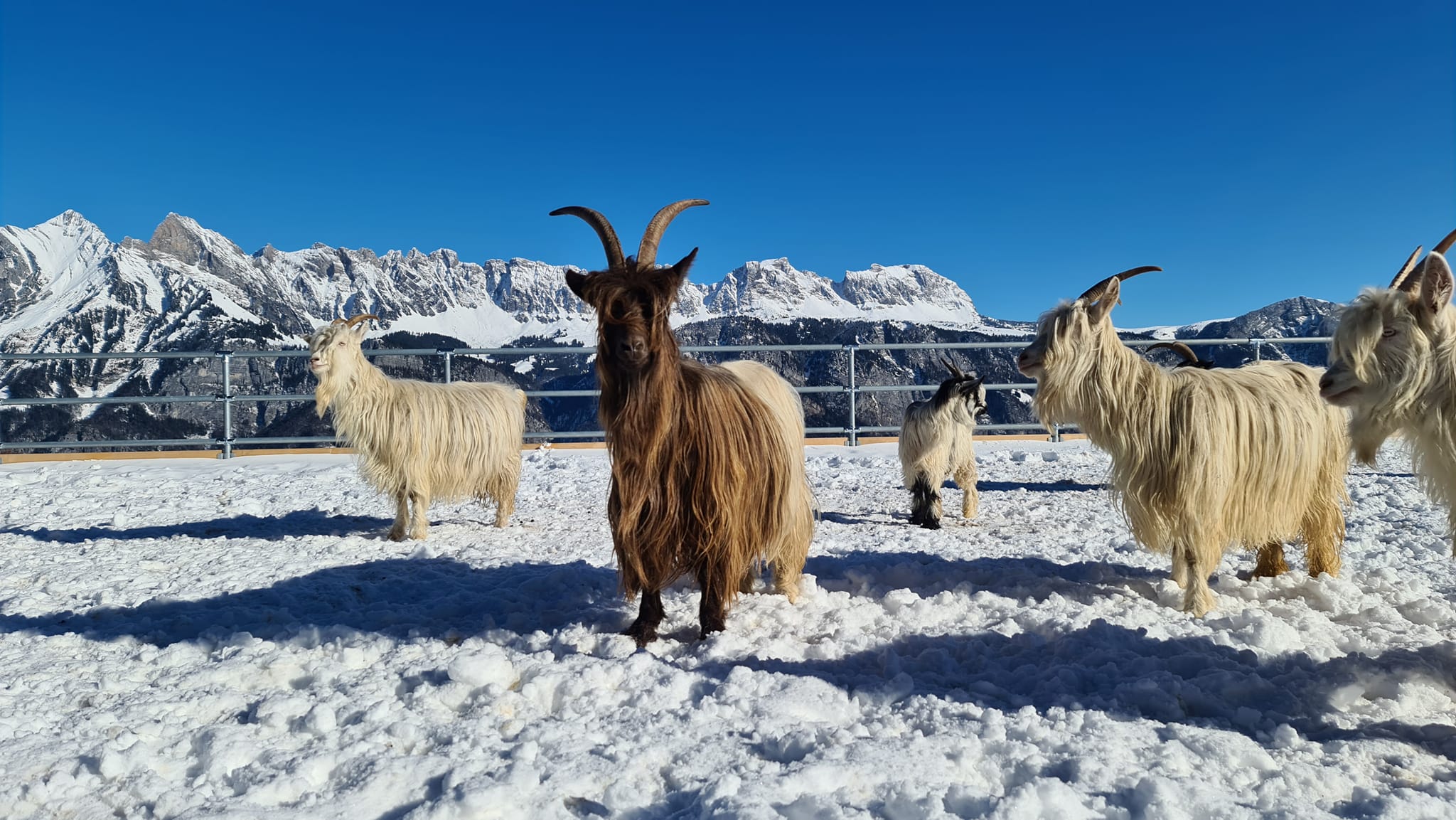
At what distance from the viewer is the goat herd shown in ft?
8.08

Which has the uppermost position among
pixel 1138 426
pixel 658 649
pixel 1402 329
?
pixel 1402 329

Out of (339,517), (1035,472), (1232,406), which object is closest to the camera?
(1232,406)

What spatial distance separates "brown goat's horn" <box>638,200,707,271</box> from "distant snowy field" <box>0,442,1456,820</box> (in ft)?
5.31

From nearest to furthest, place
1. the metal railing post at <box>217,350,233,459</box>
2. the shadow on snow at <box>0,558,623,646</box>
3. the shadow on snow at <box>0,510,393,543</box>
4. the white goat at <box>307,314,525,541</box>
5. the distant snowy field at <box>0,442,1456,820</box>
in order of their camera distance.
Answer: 1. the distant snowy field at <box>0,442,1456,820</box>
2. the shadow on snow at <box>0,558,623,646</box>
3. the shadow on snow at <box>0,510,393,543</box>
4. the white goat at <box>307,314,525,541</box>
5. the metal railing post at <box>217,350,233,459</box>

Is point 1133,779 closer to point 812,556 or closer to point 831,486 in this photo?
point 812,556

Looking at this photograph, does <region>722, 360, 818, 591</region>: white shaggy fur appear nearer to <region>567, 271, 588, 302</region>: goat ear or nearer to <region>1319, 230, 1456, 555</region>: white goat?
<region>567, 271, 588, 302</region>: goat ear

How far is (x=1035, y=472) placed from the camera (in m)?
8.95

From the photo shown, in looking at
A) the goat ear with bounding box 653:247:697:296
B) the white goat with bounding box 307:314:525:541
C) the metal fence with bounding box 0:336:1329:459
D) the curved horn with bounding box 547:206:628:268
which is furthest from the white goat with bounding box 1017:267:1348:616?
the metal fence with bounding box 0:336:1329:459

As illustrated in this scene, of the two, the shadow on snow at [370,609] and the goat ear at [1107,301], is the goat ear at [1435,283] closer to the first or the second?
the goat ear at [1107,301]

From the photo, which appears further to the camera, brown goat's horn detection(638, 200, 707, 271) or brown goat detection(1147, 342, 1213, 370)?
brown goat detection(1147, 342, 1213, 370)

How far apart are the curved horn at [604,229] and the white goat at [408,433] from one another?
3.17 m

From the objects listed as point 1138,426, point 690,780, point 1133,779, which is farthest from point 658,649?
point 1138,426

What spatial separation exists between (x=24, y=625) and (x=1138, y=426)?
5261mm

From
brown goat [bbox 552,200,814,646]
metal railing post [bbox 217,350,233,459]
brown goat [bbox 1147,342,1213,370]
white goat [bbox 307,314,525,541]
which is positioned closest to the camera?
brown goat [bbox 552,200,814,646]
